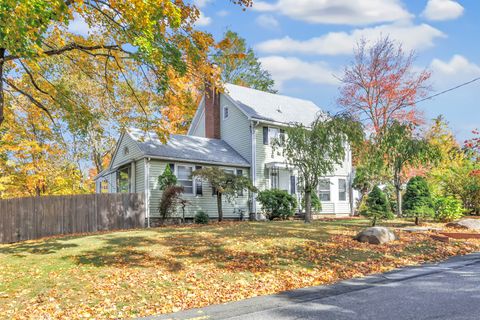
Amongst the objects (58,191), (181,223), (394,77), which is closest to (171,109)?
(58,191)

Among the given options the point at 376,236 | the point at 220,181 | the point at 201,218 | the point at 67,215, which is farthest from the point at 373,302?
the point at 67,215

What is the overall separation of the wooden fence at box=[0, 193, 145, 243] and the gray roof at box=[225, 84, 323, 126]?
8.34 meters

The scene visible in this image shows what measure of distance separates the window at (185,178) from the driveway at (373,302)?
12456mm

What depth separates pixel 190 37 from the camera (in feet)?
42.1

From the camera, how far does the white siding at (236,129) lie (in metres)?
21.7

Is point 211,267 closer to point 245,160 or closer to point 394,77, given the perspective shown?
point 245,160

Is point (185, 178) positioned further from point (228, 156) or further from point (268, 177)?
point (268, 177)

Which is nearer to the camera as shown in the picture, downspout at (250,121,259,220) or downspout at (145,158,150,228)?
downspout at (145,158,150,228)

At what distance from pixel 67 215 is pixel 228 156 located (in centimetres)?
884

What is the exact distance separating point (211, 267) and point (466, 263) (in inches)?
246

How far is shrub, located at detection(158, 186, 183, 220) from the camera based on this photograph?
17000mm

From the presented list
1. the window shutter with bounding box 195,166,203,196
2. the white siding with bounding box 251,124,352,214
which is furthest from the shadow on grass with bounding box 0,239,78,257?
the white siding with bounding box 251,124,352,214

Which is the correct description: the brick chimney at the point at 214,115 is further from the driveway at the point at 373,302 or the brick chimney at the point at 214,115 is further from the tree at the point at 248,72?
the driveway at the point at 373,302

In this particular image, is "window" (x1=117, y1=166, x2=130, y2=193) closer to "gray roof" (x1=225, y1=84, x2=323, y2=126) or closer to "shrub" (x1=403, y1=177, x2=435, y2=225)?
"gray roof" (x1=225, y1=84, x2=323, y2=126)
